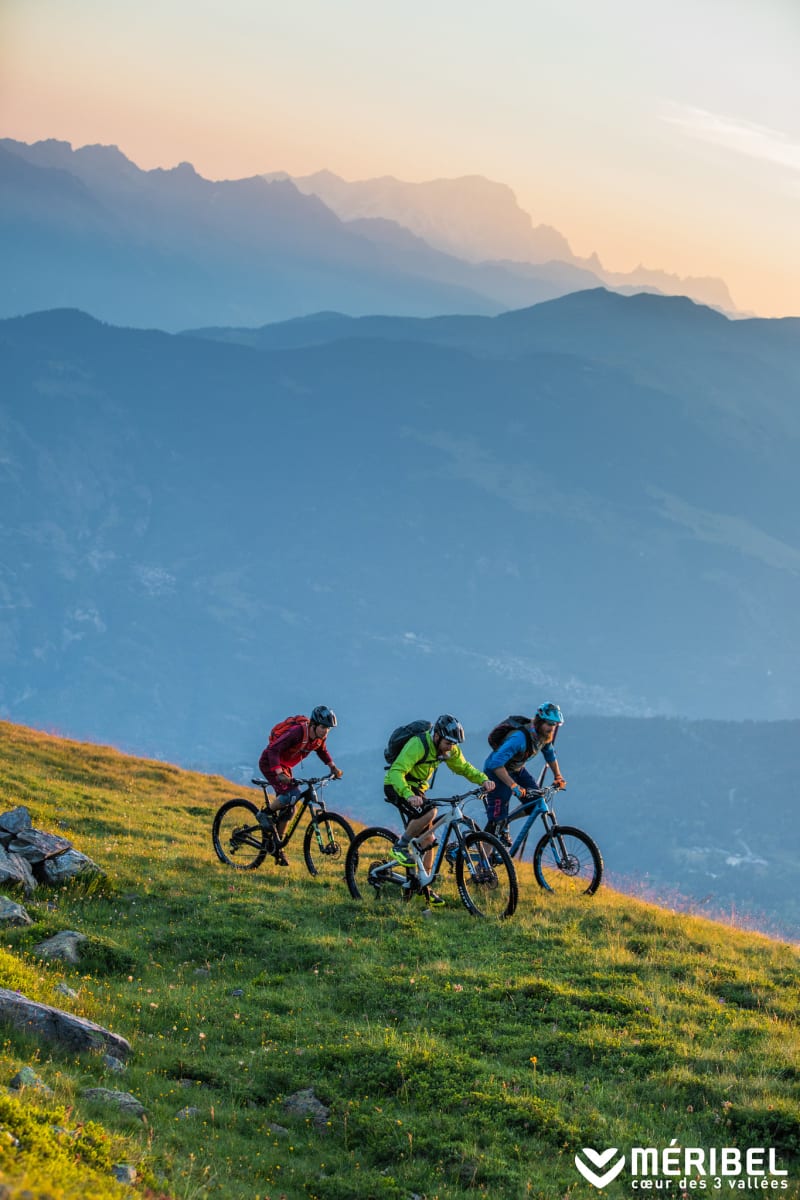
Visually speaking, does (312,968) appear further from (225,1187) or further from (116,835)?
(116,835)

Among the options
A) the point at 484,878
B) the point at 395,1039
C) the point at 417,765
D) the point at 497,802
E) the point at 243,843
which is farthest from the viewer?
the point at 243,843

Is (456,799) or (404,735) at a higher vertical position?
(404,735)

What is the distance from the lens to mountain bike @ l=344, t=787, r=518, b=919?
14.9 metres

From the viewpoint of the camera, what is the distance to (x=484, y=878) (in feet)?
50.5

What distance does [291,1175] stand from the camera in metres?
8.52

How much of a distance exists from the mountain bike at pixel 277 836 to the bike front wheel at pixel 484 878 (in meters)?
2.53

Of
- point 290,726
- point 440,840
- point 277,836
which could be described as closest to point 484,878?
point 440,840

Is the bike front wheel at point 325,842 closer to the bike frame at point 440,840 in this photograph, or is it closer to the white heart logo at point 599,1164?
the bike frame at point 440,840

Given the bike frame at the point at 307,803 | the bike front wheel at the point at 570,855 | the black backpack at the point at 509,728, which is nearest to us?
the bike front wheel at the point at 570,855

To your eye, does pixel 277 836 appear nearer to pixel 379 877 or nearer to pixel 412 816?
pixel 379 877

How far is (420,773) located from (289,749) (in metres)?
3.01

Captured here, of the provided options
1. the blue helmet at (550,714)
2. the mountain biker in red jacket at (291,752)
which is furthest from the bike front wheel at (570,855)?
the mountain biker in red jacket at (291,752)

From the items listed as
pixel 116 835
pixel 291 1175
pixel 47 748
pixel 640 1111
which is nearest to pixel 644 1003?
pixel 640 1111

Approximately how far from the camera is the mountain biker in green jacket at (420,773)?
47.9 feet
